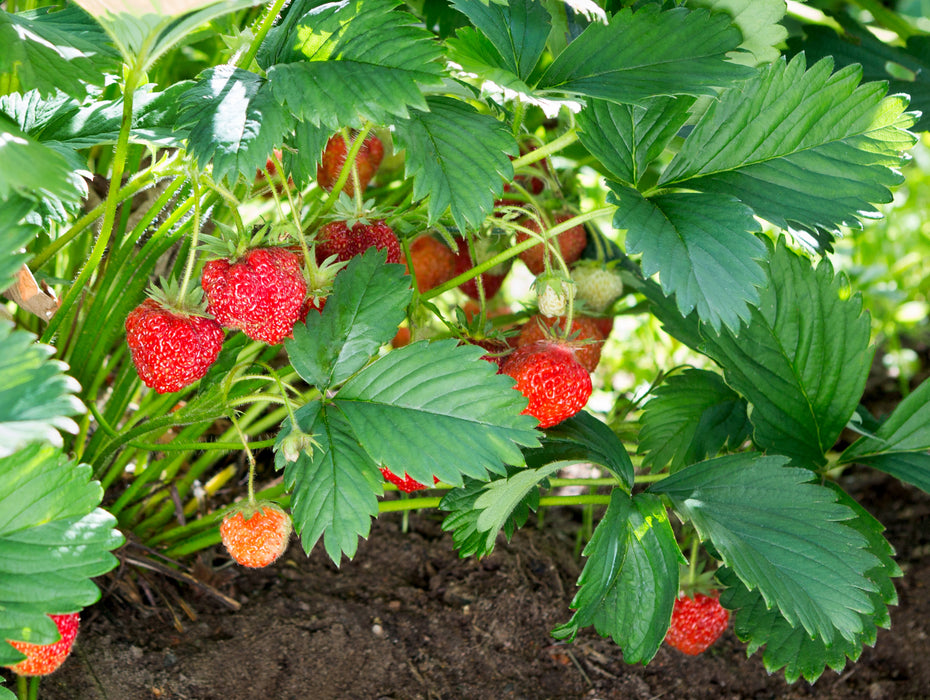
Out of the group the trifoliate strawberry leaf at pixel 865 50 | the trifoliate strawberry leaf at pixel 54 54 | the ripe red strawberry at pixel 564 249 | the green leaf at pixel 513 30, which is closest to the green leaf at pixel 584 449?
the ripe red strawberry at pixel 564 249

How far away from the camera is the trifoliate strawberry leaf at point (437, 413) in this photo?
674 mm

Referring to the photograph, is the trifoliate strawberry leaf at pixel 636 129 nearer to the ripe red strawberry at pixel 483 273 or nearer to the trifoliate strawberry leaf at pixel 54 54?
the ripe red strawberry at pixel 483 273

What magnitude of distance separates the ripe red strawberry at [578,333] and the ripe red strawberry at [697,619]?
0.28 metres

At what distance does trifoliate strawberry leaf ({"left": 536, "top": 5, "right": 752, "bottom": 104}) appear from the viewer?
2.34ft

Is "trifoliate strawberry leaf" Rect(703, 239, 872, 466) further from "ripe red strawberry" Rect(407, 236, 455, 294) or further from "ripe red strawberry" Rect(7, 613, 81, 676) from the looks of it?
"ripe red strawberry" Rect(7, 613, 81, 676)

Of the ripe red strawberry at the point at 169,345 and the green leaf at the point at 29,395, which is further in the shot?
the ripe red strawberry at the point at 169,345

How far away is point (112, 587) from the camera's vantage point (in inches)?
37.6

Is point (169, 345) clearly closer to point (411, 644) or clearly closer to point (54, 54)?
point (54, 54)

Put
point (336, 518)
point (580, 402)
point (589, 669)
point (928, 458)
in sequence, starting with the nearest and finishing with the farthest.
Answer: point (336, 518), point (580, 402), point (928, 458), point (589, 669)

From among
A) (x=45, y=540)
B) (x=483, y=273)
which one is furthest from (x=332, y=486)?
(x=483, y=273)

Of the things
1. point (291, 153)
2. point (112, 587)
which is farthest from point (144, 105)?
point (112, 587)

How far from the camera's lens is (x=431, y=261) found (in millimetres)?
1074

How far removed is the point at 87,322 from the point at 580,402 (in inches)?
19.6

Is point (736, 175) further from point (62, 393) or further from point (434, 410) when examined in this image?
point (62, 393)
